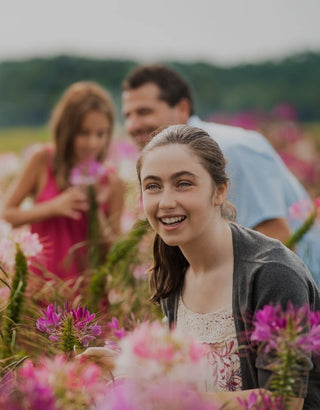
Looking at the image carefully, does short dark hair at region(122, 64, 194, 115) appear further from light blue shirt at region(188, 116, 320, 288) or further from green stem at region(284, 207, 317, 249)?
green stem at region(284, 207, 317, 249)

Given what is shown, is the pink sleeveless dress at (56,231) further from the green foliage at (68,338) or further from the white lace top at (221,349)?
the green foliage at (68,338)

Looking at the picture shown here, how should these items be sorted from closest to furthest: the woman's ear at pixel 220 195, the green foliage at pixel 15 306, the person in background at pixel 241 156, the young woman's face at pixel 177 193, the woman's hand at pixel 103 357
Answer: the woman's hand at pixel 103 357 < the young woman's face at pixel 177 193 < the woman's ear at pixel 220 195 < the green foliage at pixel 15 306 < the person in background at pixel 241 156

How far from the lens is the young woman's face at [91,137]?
4.02 m

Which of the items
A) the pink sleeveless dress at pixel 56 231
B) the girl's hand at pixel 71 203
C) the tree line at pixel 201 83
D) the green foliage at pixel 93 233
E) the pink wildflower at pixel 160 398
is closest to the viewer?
the pink wildflower at pixel 160 398

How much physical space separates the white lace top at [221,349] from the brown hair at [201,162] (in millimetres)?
205

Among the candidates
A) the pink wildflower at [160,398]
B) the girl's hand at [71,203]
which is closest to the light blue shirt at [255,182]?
the girl's hand at [71,203]

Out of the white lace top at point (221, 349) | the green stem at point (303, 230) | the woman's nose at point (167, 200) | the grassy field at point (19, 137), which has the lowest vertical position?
the white lace top at point (221, 349)

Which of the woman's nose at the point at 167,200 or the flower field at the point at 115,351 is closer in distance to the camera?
the flower field at the point at 115,351

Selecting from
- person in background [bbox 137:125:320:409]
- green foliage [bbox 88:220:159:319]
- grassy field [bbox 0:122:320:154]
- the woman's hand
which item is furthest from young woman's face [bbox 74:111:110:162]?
grassy field [bbox 0:122:320:154]

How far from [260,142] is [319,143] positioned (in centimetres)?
829

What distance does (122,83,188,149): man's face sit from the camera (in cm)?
360

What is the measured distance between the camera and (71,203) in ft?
12.4

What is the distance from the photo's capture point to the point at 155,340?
1.10 metres

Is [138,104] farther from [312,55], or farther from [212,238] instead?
[312,55]
